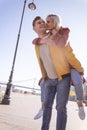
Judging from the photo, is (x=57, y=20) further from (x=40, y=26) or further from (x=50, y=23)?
(x=40, y=26)

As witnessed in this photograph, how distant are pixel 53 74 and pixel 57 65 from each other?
0.18 m

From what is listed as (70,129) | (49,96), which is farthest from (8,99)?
(49,96)

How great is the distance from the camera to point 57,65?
4.02 metres

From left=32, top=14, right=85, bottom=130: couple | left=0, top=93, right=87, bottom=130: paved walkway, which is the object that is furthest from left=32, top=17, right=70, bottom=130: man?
left=0, top=93, right=87, bottom=130: paved walkway

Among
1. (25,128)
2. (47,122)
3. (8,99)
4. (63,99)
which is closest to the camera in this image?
(63,99)

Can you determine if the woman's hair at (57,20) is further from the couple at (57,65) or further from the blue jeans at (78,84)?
the blue jeans at (78,84)

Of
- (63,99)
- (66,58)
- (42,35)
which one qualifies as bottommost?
(63,99)

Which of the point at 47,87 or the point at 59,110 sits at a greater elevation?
the point at 47,87

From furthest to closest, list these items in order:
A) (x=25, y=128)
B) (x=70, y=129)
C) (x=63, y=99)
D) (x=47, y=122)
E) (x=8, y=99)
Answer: (x=8, y=99), (x=70, y=129), (x=25, y=128), (x=47, y=122), (x=63, y=99)

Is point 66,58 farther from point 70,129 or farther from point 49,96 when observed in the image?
point 70,129

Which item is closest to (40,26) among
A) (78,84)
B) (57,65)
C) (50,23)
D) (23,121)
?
(50,23)

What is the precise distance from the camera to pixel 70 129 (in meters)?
6.64

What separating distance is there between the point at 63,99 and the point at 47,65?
22.6 inches

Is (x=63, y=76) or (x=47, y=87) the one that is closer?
(x=63, y=76)
